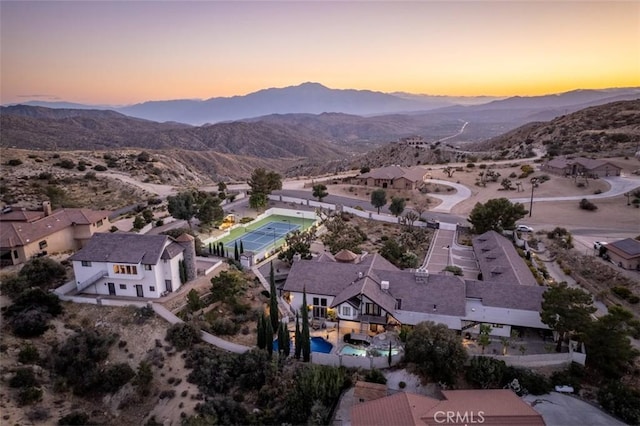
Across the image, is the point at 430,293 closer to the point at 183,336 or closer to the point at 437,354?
the point at 437,354

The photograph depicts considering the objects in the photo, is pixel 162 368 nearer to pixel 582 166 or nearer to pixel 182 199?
pixel 182 199

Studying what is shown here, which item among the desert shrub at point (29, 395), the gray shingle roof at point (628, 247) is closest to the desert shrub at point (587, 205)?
the gray shingle roof at point (628, 247)

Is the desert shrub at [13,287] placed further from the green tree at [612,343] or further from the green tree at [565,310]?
the green tree at [612,343]

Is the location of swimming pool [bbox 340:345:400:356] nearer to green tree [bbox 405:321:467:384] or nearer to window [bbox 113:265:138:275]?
green tree [bbox 405:321:467:384]

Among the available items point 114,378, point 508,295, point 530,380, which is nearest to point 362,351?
point 530,380

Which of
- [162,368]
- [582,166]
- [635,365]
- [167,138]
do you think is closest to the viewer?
[635,365]

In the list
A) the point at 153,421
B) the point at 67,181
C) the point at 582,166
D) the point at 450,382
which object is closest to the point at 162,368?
the point at 153,421
